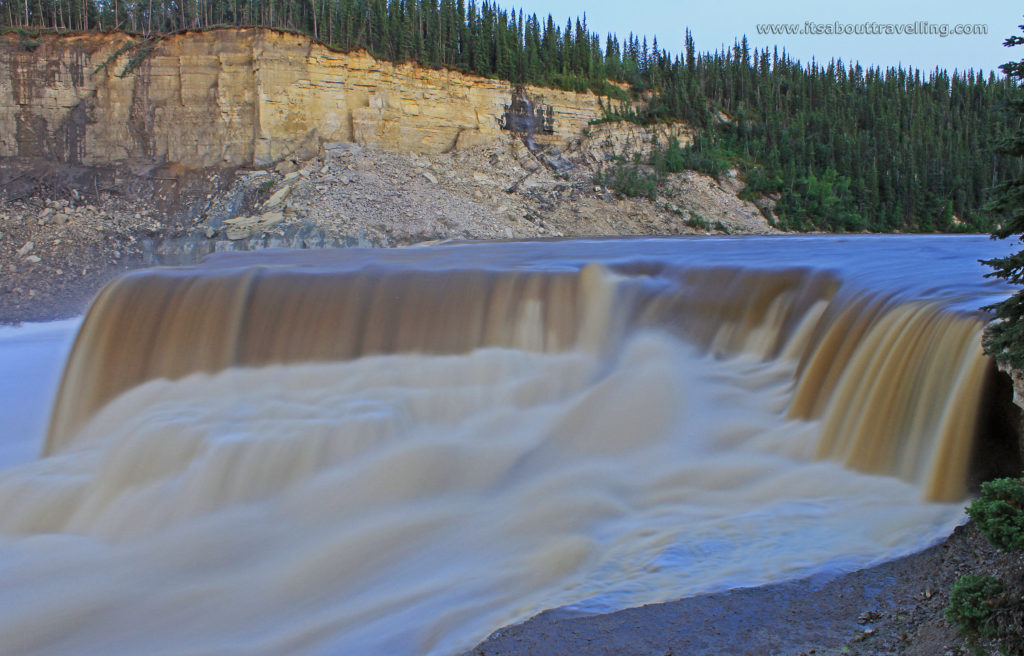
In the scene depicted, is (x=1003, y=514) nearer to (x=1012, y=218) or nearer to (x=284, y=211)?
(x=1012, y=218)

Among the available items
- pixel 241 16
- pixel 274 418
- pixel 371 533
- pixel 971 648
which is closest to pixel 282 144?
pixel 241 16

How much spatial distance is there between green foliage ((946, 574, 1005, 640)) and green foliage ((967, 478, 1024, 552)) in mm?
193

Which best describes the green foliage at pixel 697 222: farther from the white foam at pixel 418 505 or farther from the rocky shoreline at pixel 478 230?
the white foam at pixel 418 505

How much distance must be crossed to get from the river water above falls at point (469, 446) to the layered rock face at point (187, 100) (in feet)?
79.3

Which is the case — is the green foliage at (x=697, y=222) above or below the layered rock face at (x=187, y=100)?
below

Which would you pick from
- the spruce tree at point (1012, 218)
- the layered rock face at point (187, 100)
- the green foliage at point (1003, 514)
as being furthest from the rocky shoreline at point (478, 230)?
the layered rock face at point (187, 100)

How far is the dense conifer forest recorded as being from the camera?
41375mm

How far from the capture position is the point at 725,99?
63344mm

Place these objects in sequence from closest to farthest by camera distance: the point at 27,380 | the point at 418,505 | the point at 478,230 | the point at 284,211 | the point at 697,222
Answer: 1. the point at 418,505
2. the point at 27,380
3. the point at 284,211
4. the point at 478,230
5. the point at 697,222

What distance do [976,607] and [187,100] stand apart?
35597 millimetres

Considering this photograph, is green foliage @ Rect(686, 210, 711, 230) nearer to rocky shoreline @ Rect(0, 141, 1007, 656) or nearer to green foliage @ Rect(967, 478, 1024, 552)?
rocky shoreline @ Rect(0, 141, 1007, 656)

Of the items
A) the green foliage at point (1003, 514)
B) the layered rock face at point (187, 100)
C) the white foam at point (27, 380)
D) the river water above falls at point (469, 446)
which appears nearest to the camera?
the green foliage at point (1003, 514)

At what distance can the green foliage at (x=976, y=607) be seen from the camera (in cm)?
281

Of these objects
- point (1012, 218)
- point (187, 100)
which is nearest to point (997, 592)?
point (1012, 218)
